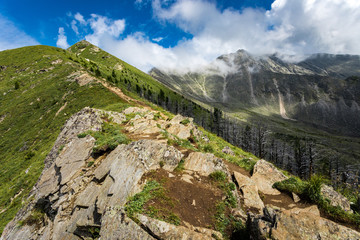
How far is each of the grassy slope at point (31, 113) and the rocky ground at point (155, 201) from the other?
28.7 ft

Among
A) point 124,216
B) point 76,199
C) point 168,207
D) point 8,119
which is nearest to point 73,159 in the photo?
point 76,199

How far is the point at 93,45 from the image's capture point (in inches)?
7333

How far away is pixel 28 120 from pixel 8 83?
3444 centimetres

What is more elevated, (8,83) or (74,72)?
(74,72)

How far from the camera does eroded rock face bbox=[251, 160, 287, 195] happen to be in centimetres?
1272

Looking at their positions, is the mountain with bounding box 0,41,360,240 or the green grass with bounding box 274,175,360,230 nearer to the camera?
the mountain with bounding box 0,41,360,240

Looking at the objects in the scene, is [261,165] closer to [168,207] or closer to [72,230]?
[168,207]

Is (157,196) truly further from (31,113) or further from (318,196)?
(31,113)

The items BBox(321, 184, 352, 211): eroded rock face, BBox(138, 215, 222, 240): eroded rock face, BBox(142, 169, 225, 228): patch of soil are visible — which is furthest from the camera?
A: BBox(321, 184, 352, 211): eroded rock face

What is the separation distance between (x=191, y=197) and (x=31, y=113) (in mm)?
50762

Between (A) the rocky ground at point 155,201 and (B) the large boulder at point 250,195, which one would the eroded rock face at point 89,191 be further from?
(B) the large boulder at point 250,195

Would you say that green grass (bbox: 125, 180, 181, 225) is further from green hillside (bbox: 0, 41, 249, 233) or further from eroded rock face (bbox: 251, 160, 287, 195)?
green hillside (bbox: 0, 41, 249, 233)

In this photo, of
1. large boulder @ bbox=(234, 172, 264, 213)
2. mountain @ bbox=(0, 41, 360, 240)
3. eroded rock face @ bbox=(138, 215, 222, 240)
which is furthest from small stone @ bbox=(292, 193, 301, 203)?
eroded rock face @ bbox=(138, 215, 222, 240)

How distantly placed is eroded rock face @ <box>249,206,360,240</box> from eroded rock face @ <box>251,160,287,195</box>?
592cm
